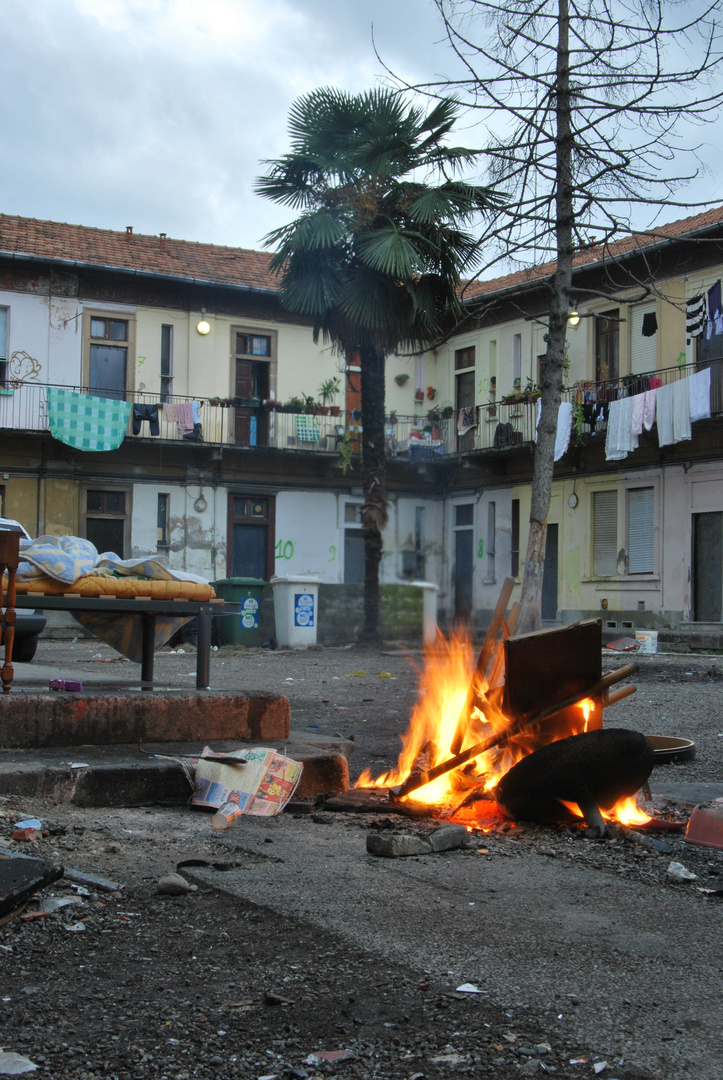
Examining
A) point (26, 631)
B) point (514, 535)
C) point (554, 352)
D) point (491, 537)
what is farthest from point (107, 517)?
point (26, 631)

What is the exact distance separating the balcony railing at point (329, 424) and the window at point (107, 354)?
0.45 m

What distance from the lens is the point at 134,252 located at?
26984 mm

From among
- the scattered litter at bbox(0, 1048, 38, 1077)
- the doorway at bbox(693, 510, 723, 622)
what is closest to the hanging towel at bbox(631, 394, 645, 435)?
the doorway at bbox(693, 510, 723, 622)

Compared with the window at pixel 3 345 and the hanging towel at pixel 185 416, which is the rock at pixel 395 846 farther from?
the window at pixel 3 345

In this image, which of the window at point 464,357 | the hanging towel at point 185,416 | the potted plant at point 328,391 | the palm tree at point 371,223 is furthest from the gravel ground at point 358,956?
the window at point 464,357

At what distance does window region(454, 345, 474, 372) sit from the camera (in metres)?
29.3

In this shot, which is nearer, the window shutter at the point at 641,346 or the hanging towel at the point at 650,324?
the hanging towel at the point at 650,324

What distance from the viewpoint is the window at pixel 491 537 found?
1121 inches

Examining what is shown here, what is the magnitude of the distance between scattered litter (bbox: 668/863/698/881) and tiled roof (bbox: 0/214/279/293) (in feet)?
75.0

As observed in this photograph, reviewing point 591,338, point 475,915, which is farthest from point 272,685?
point 591,338

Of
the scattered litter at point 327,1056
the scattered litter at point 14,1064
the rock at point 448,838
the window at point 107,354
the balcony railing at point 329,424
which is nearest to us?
the scattered litter at point 14,1064

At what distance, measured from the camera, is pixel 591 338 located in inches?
997

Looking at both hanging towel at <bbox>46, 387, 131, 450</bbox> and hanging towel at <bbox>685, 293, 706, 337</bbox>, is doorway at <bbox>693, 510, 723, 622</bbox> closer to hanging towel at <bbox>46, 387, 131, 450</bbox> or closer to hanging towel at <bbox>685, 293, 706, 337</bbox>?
hanging towel at <bbox>685, 293, 706, 337</bbox>

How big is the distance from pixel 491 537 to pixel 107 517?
10.1 metres
